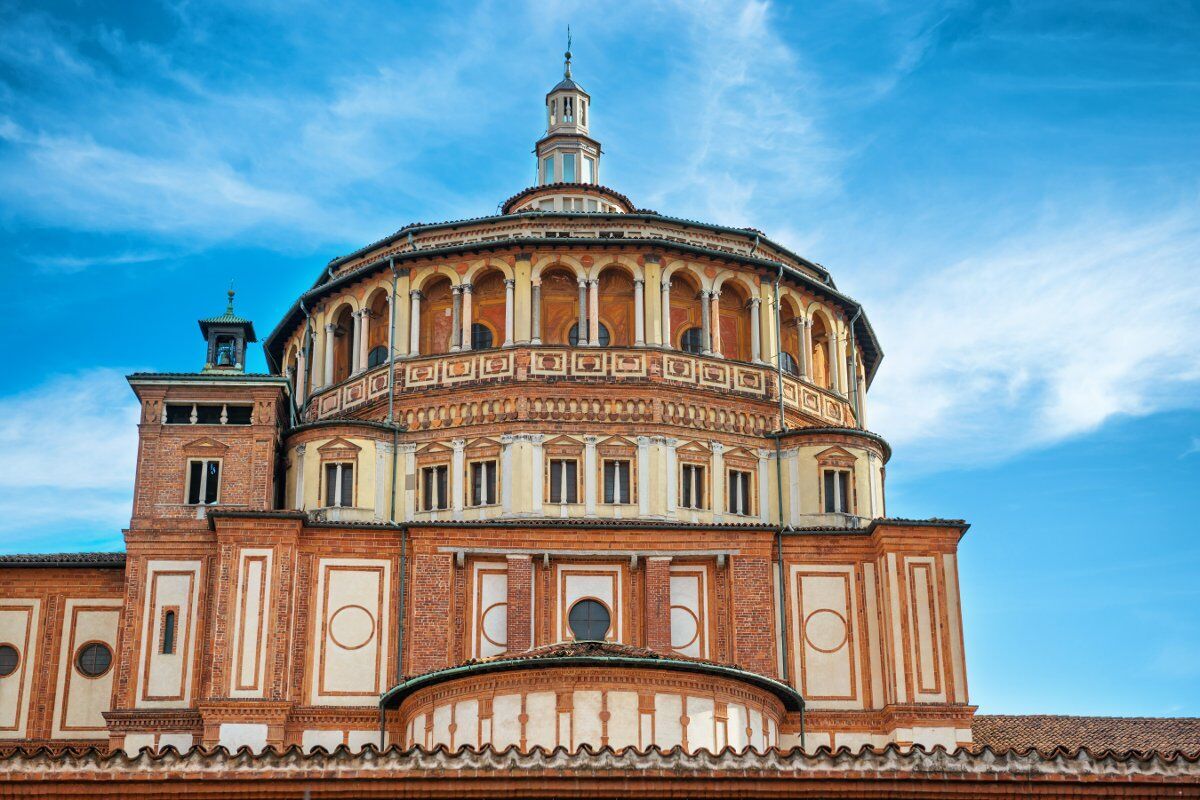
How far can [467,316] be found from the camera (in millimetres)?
51781

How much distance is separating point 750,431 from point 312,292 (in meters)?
14.7

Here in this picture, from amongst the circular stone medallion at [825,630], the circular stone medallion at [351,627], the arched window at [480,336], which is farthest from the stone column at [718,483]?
the circular stone medallion at [351,627]

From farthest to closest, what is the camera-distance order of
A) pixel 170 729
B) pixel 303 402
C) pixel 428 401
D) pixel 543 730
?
pixel 303 402, pixel 428 401, pixel 170 729, pixel 543 730

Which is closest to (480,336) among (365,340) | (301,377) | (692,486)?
(365,340)

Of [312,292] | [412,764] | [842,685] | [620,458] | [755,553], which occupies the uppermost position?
[312,292]

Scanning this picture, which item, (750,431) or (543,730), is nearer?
(543,730)

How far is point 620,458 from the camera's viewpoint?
49281 mm

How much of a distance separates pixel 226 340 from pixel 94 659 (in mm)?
10015

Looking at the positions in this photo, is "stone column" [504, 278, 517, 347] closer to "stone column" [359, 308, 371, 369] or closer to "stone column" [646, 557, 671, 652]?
"stone column" [359, 308, 371, 369]

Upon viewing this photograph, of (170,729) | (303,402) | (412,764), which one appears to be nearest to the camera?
(412,764)

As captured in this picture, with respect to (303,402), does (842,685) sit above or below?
below

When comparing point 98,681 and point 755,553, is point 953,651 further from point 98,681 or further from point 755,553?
point 98,681

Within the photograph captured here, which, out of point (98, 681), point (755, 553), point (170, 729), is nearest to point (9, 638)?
point (98, 681)

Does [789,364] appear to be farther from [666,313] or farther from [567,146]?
[567,146]
